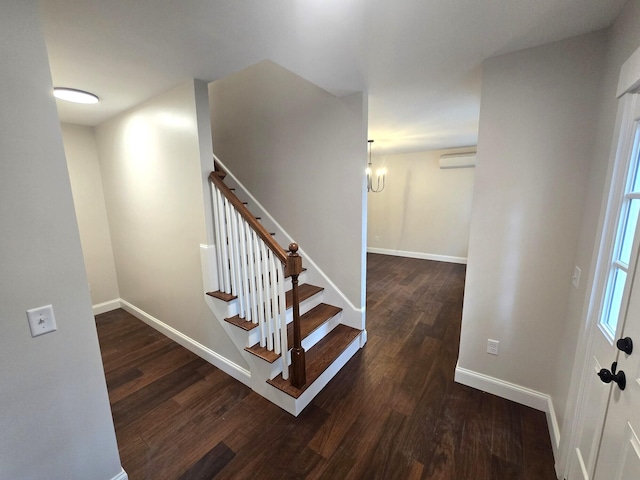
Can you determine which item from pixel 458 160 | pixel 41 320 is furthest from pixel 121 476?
pixel 458 160

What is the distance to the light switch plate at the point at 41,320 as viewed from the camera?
3.42 feet

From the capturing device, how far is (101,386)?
1.26 m

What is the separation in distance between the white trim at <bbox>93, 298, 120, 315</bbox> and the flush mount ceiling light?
8.29 feet

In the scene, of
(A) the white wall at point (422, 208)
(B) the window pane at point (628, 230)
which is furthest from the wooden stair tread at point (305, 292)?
(A) the white wall at point (422, 208)

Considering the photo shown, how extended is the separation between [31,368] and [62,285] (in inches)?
13.6

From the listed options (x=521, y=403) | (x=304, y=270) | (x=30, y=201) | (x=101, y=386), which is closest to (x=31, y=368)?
(x=101, y=386)

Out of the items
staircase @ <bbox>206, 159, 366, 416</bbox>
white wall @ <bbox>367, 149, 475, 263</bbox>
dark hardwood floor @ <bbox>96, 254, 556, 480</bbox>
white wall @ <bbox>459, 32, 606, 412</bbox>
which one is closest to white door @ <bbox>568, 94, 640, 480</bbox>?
white wall @ <bbox>459, 32, 606, 412</bbox>

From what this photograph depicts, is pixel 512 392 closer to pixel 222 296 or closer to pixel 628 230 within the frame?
pixel 628 230

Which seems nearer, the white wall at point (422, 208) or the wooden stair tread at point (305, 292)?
the wooden stair tread at point (305, 292)

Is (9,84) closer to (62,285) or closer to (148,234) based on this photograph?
(62,285)

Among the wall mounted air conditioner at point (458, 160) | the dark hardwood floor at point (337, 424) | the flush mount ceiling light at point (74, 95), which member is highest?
the flush mount ceiling light at point (74, 95)

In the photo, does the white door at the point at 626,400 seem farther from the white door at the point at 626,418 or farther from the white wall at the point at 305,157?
the white wall at the point at 305,157

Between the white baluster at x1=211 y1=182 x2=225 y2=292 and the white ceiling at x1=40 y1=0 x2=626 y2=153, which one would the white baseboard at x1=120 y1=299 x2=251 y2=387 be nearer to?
the white baluster at x1=211 y1=182 x2=225 y2=292

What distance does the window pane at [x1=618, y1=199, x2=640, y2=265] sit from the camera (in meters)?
1.01
